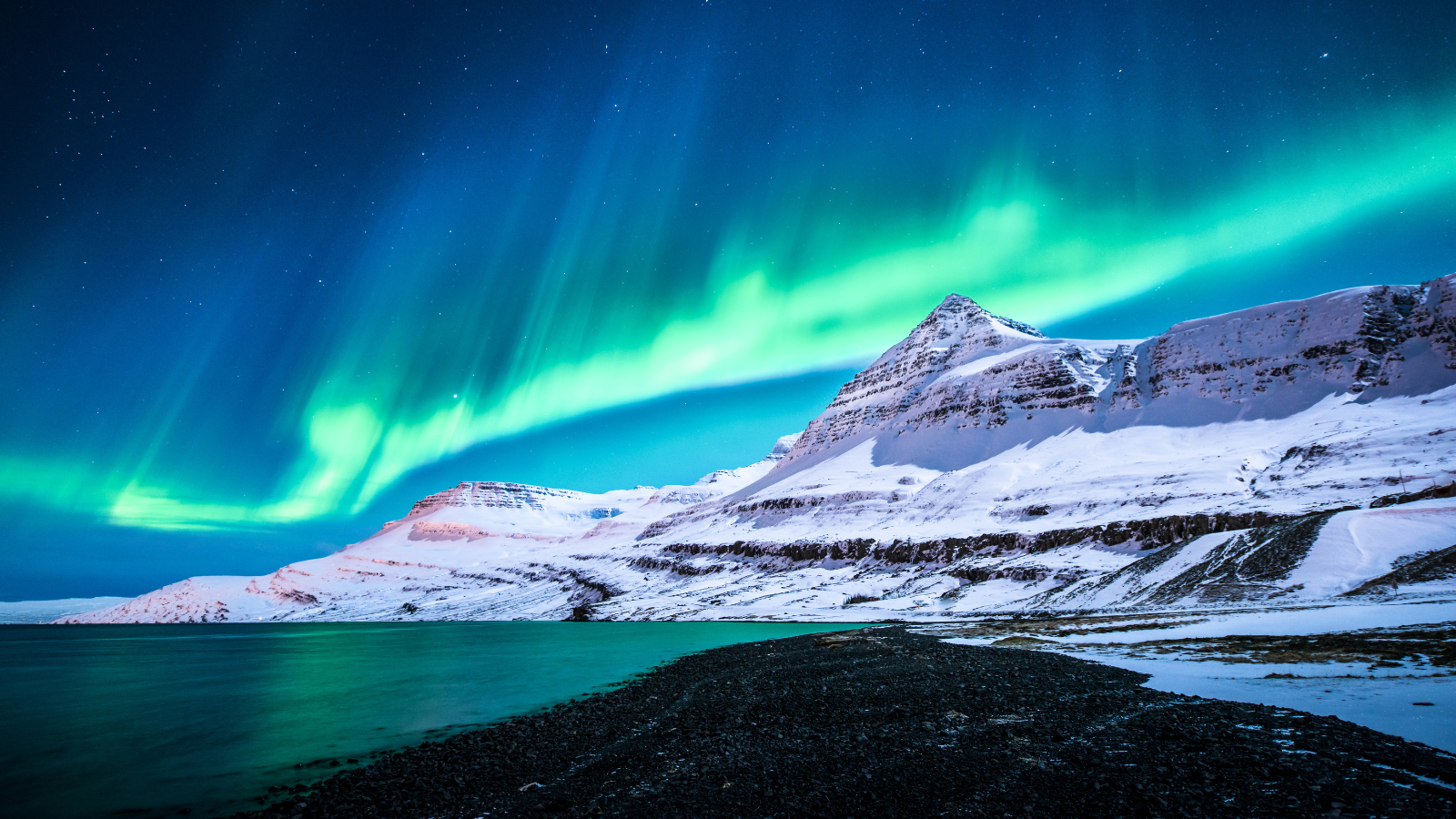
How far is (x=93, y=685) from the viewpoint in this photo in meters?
34.3

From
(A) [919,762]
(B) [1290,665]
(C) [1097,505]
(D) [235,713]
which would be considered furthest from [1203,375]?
(D) [235,713]

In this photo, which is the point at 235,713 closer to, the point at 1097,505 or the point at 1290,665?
the point at 1290,665

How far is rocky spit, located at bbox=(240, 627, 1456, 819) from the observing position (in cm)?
821

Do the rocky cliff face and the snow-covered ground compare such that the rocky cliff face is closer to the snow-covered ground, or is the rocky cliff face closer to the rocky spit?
the snow-covered ground

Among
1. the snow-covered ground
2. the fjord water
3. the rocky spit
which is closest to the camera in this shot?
the rocky spit

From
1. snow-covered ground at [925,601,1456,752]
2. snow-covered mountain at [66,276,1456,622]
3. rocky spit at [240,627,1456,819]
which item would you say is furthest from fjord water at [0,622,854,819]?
snow-covered mountain at [66,276,1456,622]

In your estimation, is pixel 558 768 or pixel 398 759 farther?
pixel 398 759

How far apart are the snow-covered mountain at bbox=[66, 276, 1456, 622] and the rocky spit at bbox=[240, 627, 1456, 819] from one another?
117 ft

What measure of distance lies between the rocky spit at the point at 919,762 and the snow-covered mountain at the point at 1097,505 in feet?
117

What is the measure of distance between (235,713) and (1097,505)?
10062 centimetres

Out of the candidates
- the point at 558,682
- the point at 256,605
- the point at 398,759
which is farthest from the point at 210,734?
the point at 256,605

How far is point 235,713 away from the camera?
2366 cm

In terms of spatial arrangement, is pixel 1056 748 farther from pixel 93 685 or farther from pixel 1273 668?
pixel 93 685

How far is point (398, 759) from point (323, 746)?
14.8ft
